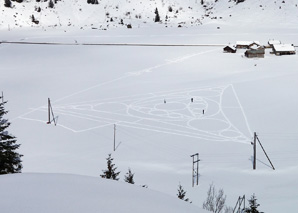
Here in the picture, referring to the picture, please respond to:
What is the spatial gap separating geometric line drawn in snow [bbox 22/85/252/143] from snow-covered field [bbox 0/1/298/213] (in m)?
0.12

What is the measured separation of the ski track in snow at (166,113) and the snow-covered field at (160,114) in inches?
4.8

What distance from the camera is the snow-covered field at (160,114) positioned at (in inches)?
1056

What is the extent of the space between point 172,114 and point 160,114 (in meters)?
1.37

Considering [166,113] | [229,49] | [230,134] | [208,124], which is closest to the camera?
[230,134]

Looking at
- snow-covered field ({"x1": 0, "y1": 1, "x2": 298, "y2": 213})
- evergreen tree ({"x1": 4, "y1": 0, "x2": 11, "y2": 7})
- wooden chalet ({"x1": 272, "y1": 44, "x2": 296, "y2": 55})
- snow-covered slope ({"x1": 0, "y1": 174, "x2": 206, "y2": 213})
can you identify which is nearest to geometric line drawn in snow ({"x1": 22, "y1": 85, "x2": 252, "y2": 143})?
snow-covered field ({"x1": 0, "y1": 1, "x2": 298, "y2": 213})

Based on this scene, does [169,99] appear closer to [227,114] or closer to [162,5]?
[227,114]

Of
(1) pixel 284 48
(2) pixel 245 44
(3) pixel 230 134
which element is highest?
(2) pixel 245 44

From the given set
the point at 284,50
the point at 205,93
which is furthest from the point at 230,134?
the point at 284,50

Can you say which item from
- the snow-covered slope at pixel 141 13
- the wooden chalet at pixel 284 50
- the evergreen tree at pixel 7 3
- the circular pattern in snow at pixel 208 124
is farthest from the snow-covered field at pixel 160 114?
the evergreen tree at pixel 7 3

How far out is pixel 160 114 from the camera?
1603 inches

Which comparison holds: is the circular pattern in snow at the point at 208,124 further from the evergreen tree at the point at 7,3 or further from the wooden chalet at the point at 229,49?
the evergreen tree at the point at 7,3

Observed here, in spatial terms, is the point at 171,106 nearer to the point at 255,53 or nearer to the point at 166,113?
the point at 166,113

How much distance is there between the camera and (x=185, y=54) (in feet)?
228

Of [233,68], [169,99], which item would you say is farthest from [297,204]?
[233,68]
